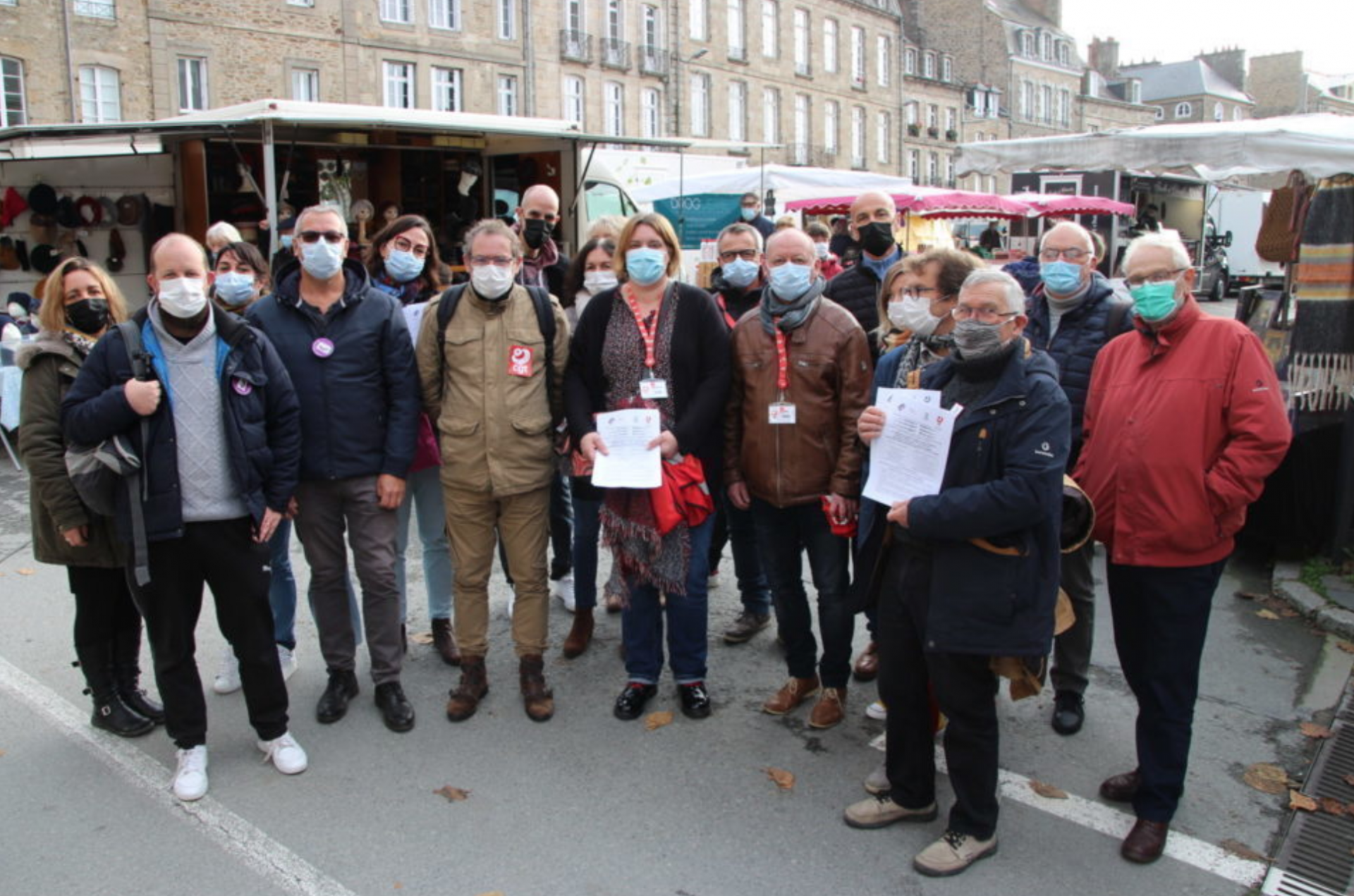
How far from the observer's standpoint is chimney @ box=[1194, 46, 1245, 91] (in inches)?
2884

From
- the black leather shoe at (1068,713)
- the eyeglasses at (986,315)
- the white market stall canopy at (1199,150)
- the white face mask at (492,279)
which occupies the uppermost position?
the white market stall canopy at (1199,150)

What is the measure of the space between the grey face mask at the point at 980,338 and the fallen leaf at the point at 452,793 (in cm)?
230

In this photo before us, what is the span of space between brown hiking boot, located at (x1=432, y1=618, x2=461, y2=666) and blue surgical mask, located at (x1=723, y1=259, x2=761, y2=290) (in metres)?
2.14

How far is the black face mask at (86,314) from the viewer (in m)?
3.79

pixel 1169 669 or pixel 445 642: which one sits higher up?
pixel 1169 669

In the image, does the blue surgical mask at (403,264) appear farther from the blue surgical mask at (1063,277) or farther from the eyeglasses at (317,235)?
the blue surgical mask at (1063,277)

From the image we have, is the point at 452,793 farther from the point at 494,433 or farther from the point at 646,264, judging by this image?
the point at 646,264

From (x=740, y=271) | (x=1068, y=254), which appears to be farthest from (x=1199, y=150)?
(x=740, y=271)

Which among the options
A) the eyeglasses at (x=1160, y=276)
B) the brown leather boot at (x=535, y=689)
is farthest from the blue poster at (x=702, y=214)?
the eyeglasses at (x=1160, y=276)

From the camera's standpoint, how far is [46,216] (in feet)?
38.2

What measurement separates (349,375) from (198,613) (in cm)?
104

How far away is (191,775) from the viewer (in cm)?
366

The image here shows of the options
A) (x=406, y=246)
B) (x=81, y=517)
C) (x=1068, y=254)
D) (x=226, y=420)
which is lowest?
(x=81, y=517)

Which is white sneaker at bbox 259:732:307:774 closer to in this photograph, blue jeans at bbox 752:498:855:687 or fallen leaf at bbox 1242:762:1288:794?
blue jeans at bbox 752:498:855:687
